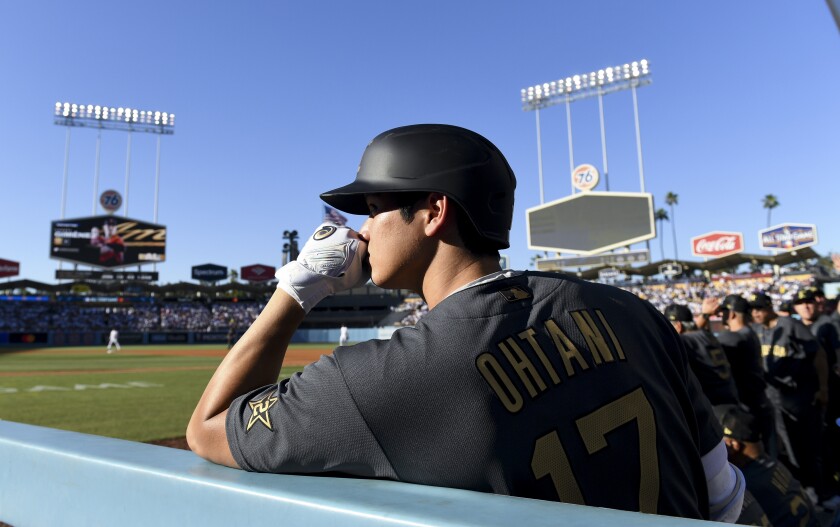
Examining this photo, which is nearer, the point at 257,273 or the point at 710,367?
the point at 710,367

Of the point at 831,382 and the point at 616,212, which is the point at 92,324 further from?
the point at 831,382

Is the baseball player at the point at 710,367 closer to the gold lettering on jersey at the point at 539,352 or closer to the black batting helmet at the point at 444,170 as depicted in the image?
the black batting helmet at the point at 444,170

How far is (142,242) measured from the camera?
53.8 m

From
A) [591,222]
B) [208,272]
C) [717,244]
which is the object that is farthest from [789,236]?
[208,272]

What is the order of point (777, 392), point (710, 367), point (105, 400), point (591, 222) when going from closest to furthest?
point (710, 367), point (777, 392), point (105, 400), point (591, 222)

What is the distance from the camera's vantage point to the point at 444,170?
60.4 inches

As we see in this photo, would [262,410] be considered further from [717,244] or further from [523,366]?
[717,244]

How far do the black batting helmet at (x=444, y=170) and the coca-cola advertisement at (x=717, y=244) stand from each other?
2311 inches

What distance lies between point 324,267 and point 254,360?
1.25 ft

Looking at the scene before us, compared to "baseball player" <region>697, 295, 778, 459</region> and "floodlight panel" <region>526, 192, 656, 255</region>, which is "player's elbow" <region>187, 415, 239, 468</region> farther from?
"floodlight panel" <region>526, 192, 656, 255</region>

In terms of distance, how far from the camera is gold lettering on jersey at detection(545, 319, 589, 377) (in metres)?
1.24

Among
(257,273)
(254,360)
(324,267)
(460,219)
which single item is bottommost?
(254,360)

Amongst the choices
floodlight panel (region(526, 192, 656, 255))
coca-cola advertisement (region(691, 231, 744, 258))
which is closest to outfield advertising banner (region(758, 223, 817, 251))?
coca-cola advertisement (region(691, 231, 744, 258))

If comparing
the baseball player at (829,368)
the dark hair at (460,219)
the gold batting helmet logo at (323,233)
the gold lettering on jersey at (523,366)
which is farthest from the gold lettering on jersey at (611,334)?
the baseball player at (829,368)
